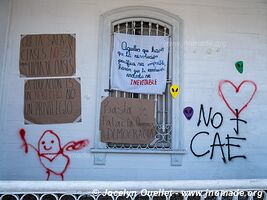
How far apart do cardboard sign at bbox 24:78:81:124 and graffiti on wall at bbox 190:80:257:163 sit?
78.8 inches

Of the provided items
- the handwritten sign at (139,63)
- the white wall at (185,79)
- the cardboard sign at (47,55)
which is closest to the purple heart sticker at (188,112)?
the white wall at (185,79)

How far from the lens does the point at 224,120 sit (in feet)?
18.2

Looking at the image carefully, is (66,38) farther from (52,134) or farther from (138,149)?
(138,149)

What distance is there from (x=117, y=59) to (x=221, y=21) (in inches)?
75.4

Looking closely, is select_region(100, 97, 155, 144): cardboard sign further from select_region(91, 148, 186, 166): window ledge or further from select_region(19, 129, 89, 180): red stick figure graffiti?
select_region(19, 129, 89, 180): red stick figure graffiti

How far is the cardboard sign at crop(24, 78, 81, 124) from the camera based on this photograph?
5270 mm

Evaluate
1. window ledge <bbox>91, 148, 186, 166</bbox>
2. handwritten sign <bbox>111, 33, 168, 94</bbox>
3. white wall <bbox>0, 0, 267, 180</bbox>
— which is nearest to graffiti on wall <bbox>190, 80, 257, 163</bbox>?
white wall <bbox>0, 0, 267, 180</bbox>

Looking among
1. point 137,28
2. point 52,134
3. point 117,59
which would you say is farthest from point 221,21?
point 52,134

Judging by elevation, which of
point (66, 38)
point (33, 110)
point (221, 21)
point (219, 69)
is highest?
point (221, 21)

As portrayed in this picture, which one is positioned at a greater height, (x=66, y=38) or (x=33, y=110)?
(x=66, y=38)

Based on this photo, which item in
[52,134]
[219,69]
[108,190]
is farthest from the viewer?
[219,69]

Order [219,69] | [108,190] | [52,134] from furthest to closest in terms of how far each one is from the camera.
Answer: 1. [219,69]
2. [52,134]
3. [108,190]

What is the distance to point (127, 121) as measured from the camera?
543 cm

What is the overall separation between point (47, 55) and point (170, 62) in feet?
6.63
